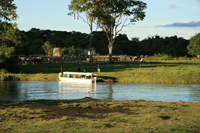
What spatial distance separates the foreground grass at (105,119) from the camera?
30.7ft

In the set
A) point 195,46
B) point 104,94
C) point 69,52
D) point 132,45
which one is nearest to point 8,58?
point 104,94

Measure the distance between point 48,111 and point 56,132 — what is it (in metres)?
4.13

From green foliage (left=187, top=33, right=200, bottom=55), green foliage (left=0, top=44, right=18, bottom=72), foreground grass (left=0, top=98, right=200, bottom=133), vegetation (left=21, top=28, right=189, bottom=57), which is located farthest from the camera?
vegetation (left=21, top=28, right=189, bottom=57)

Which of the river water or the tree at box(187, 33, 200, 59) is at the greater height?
the tree at box(187, 33, 200, 59)

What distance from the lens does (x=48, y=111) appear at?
1281 centimetres

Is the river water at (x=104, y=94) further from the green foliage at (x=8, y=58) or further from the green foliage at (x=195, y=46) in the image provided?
the green foliage at (x=195, y=46)

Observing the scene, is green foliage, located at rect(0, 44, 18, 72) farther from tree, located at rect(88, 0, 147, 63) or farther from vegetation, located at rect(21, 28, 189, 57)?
vegetation, located at rect(21, 28, 189, 57)

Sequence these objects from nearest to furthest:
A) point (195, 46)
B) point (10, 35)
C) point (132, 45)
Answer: point (10, 35) → point (195, 46) → point (132, 45)

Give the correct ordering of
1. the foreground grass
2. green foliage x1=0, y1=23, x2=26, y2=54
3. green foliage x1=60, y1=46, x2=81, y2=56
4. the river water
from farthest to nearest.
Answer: green foliage x1=60, y1=46, x2=81, y2=56 → green foliage x1=0, y1=23, x2=26, y2=54 → the river water → the foreground grass

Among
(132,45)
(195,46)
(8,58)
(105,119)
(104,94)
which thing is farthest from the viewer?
(132,45)

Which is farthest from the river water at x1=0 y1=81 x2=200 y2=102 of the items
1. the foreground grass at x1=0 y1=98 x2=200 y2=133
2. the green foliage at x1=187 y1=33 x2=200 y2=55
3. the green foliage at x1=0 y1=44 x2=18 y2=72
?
the green foliage at x1=187 y1=33 x2=200 y2=55

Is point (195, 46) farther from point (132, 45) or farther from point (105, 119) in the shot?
point (105, 119)

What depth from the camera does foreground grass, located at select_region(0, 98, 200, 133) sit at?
934 cm

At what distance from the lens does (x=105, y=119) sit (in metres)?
11.0
